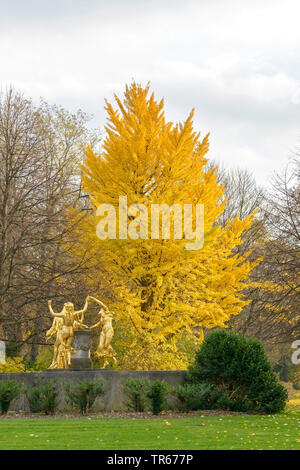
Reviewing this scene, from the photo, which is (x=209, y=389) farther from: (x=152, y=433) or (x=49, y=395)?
(x=152, y=433)

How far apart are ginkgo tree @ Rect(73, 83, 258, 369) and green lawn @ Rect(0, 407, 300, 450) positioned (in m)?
7.57

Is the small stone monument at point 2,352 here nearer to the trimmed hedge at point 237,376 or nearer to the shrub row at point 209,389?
the shrub row at point 209,389

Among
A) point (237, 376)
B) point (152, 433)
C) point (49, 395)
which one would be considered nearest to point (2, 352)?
point (49, 395)

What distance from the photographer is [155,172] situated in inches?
875

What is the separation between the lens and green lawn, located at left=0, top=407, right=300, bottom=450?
9422 millimetres

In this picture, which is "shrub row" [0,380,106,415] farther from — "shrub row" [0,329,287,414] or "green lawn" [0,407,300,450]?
"green lawn" [0,407,300,450]

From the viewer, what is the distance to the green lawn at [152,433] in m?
9.42

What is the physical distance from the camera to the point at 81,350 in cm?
1675

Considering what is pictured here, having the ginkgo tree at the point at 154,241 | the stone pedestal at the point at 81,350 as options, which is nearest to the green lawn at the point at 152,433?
the stone pedestal at the point at 81,350

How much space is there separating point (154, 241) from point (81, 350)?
5.54 metres

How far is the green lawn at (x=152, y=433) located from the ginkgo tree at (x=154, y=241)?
24.9 feet

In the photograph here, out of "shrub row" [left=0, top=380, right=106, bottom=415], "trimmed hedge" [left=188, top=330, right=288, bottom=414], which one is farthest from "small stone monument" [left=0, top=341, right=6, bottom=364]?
"trimmed hedge" [left=188, top=330, right=288, bottom=414]

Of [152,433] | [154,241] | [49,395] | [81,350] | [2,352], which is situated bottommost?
[152,433]

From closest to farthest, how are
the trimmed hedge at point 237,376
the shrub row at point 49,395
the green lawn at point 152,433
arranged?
the green lawn at point 152,433
the shrub row at point 49,395
the trimmed hedge at point 237,376
